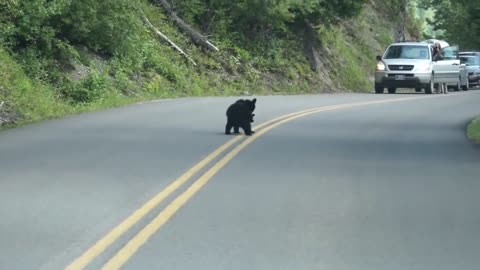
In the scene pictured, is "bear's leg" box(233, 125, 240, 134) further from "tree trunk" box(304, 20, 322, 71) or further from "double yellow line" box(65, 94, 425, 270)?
"tree trunk" box(304, 20, 322, 71)

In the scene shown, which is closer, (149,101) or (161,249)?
(161,249)

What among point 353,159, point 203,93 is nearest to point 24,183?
point 353,159

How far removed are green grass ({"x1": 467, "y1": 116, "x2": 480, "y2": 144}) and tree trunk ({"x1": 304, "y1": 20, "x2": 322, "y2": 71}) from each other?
1973 centimetres

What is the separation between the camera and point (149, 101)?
27.0 m

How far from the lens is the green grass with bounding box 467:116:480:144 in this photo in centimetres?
1815

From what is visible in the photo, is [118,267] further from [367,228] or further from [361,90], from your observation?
[361,90]

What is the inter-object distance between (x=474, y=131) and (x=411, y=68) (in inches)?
703

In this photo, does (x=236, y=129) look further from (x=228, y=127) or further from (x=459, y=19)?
(x=459, y=19)

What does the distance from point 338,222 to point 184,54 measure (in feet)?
83.1

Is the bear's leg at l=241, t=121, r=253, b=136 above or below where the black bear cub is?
below

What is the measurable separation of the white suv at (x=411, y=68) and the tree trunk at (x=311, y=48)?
4071mm

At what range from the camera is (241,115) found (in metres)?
17.0

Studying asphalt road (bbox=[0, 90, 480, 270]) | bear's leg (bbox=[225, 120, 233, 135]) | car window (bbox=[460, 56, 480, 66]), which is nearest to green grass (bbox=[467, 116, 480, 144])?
asphalt road (bbox=[0, 90, 480, 270])

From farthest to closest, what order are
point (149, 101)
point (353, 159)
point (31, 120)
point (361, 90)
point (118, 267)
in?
point (361, 90) → point (149, 101) → point (31, 120) → point (353, 159) → point (118, 267)
